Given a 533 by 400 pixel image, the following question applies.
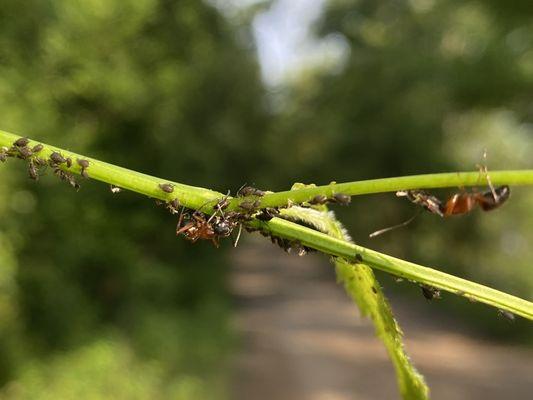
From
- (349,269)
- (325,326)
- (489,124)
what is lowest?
(349,269)

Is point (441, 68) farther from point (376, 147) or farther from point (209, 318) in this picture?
point (209, 318)

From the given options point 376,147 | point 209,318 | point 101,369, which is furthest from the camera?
point 376,147

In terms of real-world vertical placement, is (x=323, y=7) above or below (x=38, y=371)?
above

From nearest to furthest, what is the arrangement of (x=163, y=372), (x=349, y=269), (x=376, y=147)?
(x=349, y=269) < (x=163, y=372) < (x=376, y=147)

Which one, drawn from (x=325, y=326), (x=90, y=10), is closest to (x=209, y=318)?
(x=325, y=326)

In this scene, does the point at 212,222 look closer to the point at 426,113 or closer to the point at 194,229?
the point at 194,229

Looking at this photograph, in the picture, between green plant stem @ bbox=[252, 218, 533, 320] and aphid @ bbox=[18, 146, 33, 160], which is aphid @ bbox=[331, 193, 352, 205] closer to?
green plant stem @ bbox=[252, 218, 533, 320]

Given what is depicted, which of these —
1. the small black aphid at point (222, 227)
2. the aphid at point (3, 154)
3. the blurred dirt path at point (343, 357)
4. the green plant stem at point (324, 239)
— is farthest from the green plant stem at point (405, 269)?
the blurred dirt path at point (343, 357)

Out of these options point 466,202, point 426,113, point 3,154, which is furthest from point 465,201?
point 426,113
